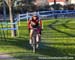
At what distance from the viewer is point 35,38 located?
589 inches

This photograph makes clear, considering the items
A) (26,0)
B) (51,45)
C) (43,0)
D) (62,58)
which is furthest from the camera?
(43,0)

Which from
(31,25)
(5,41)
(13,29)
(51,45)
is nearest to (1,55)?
(31,25)

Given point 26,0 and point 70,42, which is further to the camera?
point 26,0

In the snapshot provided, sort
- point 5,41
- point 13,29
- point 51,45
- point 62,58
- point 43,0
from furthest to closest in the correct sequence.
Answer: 1. point 43,0
2. point 13,29
3. point 5,41
4. point 51,45
5. point 62,58

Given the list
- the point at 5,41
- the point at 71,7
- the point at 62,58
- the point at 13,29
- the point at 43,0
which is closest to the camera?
the point at 62,58

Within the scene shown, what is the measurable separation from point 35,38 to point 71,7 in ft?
142

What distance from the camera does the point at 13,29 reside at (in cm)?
2078

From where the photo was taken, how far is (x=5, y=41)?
1864cm

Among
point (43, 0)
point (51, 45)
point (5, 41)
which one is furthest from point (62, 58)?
point (43, 0)

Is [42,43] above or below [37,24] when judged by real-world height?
below

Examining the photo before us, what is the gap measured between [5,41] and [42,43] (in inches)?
84.6

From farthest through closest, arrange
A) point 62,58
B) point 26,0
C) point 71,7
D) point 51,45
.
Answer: point 26,0
point 71,7
point 51,45
point 62,58

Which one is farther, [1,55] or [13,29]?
[13,29]

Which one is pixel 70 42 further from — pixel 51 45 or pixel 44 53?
pixel 44 53
